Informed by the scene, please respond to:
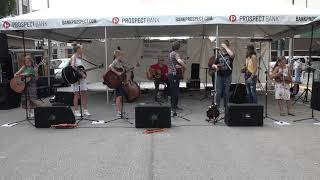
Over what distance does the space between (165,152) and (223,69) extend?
4.15 metres

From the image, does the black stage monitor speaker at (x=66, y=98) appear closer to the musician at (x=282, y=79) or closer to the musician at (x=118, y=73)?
the musician at (x=118, y=73)

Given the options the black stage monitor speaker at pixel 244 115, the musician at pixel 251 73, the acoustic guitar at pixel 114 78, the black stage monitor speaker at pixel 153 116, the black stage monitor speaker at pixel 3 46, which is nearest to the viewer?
the black stage monitor speaker at pixel 153 116

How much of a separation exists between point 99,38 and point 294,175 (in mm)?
16136

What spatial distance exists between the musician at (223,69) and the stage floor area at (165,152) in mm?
1058

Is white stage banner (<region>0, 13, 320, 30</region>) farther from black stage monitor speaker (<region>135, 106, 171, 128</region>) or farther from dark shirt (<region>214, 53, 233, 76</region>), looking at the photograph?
black stage monitor speaker (<region>135, 106, 171, 128</region>)

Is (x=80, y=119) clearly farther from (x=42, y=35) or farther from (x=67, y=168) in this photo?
(x=42, y=35)

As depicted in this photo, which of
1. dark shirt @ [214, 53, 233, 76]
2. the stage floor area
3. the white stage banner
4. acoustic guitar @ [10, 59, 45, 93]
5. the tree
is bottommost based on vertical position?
the stage floor area

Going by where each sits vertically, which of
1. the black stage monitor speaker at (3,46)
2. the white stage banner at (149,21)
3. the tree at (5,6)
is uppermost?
the tree at (5,6)

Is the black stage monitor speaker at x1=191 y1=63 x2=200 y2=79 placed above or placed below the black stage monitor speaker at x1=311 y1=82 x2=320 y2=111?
above

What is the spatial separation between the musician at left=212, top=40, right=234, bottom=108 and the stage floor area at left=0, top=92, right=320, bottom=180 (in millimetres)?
1058

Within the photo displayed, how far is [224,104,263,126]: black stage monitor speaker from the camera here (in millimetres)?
9453

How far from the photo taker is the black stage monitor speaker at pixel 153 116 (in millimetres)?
9297

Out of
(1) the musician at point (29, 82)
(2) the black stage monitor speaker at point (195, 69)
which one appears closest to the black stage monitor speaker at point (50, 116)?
(1) the musician at point (29, 82)

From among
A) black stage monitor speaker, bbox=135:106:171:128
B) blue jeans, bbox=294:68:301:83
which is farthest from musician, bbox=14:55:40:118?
blue jeans, bbox=294:68:301:83
